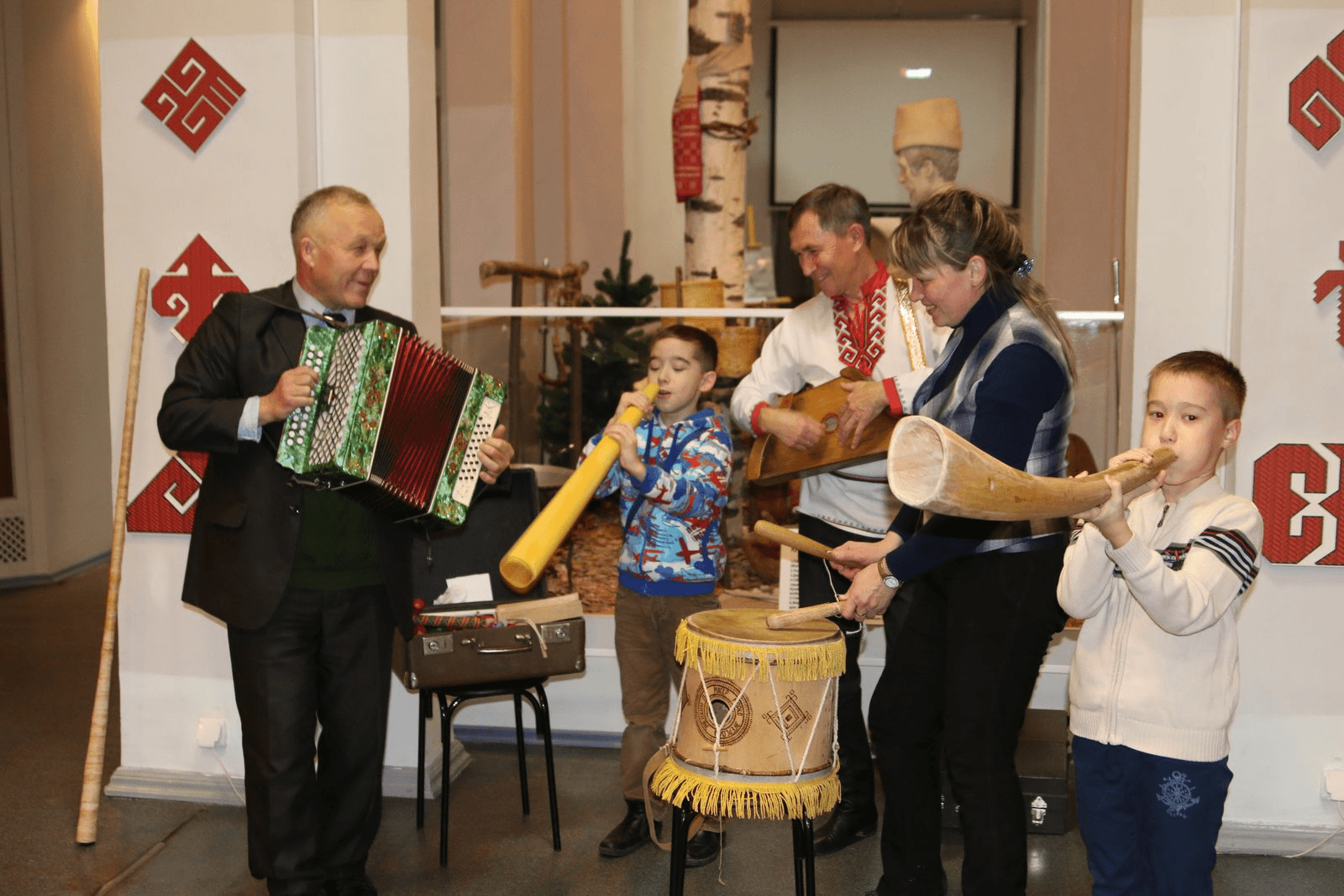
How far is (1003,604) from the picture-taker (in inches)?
98.2

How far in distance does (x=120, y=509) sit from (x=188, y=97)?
48.6 inches

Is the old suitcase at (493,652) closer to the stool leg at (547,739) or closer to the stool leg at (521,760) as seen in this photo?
the stool leg at (547,739)

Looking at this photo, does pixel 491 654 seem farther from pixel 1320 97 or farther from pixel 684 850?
pixel 1320 97

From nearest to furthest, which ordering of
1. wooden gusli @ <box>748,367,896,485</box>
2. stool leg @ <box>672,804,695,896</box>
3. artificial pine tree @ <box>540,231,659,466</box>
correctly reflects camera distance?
stool leg @ <box>672,804,695,896</box>, wooden gusli @ <box>748,367,896,485</box>, artificial pine tree @ <box>540,231,659,466</box>

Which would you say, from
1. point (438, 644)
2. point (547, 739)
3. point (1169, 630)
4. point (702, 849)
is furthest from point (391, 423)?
point (1169, 630)

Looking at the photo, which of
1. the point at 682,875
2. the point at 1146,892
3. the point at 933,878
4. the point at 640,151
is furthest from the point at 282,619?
the point at 640,151

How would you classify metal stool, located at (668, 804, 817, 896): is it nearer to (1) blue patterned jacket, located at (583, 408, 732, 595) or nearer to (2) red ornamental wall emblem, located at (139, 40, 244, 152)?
A: (1) blue patterned jacket, located at (583, 408, 732, 595)

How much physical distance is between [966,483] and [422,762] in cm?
232

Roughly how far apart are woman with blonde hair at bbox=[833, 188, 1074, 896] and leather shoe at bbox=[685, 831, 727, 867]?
929mm

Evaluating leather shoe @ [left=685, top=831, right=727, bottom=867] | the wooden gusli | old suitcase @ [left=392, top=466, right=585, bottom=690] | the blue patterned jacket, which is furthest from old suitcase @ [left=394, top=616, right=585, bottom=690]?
the wooden gusli

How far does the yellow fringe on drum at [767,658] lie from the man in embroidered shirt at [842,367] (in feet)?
1.95

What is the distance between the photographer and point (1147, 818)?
249 cm

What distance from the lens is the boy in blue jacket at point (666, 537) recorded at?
3283 mm

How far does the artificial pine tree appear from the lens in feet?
14.8
